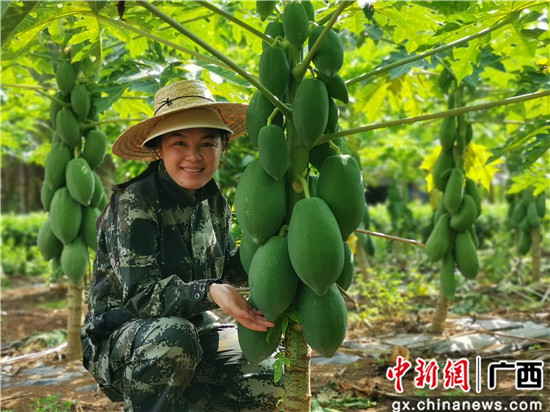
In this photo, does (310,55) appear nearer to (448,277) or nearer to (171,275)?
(171,275)

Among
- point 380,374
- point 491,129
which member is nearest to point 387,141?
→ point 491,129

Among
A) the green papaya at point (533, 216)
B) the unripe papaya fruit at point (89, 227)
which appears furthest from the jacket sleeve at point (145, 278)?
the green papaya at point (533, 216)

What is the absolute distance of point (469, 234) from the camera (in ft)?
12.9

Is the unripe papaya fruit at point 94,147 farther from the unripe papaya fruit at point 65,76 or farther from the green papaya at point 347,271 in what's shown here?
the green papaya at point 347,271

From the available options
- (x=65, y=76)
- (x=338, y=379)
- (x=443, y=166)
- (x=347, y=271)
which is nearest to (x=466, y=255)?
(x=443, y=166)

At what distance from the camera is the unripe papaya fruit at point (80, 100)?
11.6ft

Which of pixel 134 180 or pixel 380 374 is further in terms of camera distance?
pixel 380 374

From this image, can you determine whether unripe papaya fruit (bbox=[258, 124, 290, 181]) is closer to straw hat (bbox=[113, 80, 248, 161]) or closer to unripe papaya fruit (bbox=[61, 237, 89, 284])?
straw hat (bbox=[113, 80, 248, 161])

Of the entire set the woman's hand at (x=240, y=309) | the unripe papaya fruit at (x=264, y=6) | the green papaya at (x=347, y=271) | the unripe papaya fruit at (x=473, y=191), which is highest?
the unripe papaya fruit at (x=264, y=6)

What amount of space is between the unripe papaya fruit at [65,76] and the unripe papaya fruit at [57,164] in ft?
1.13

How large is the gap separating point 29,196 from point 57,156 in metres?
19.1

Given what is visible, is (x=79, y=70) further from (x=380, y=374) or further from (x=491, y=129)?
(x=491, y=129)

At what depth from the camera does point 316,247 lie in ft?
5.10

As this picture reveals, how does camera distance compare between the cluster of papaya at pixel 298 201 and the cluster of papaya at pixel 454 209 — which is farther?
the cluster of papaya at pixel 454 209
